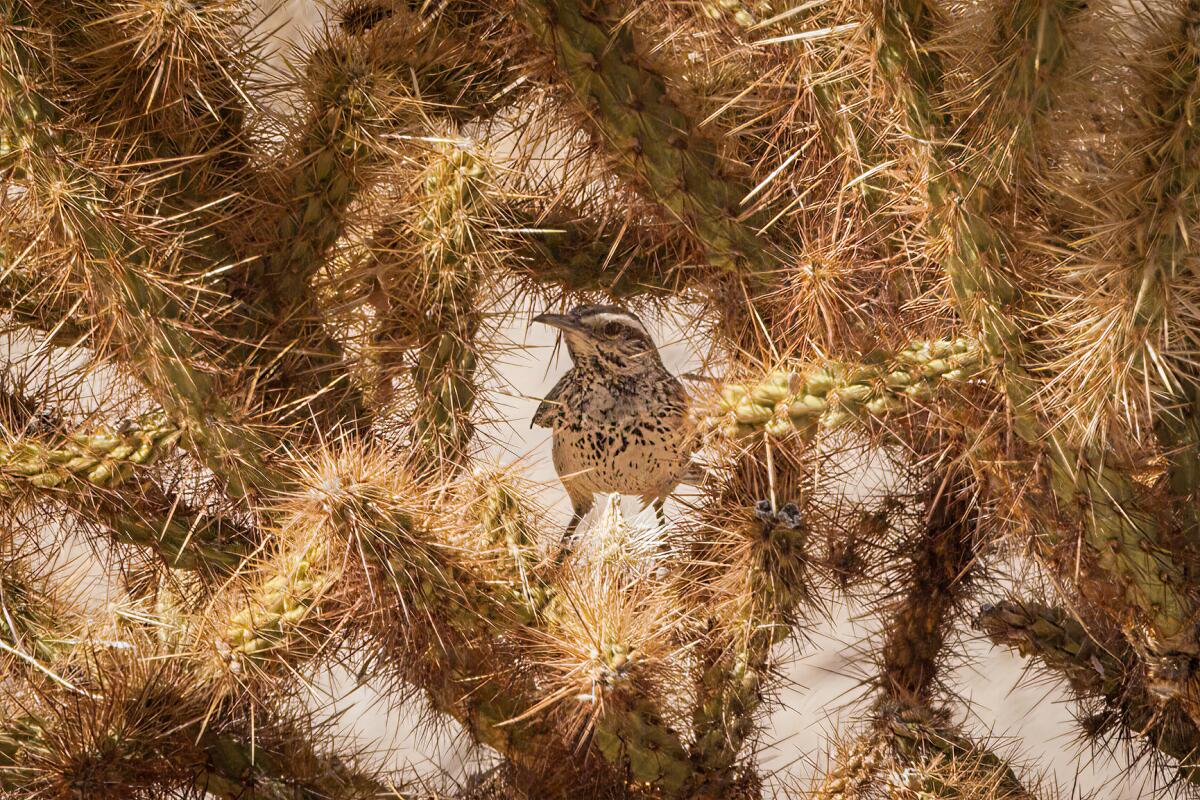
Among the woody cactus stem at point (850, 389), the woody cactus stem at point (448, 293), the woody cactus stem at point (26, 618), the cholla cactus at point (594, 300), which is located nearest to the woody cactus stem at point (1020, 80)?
the cholla cactus at point (594, 300)

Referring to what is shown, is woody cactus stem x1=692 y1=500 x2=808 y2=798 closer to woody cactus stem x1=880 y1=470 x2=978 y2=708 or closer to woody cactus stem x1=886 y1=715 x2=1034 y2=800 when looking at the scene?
woody cactus stem x1=886 y1=715 x2=1034 y2=800

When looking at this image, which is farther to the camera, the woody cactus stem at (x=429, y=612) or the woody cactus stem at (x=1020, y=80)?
the woody cactus stem at (x=429, y=612)

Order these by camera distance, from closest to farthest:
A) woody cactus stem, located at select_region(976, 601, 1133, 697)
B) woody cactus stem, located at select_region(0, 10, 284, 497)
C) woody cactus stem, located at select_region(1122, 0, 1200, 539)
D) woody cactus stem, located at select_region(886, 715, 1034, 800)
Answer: woody cactus stem, located at select_region(1122, 0, 1200, 539)
woody cactus stem, located at select_region(0, 10, 284, 497)
woody cactus stem, located at select_region(886, 715, 1034, 800)
woody cactus stem, located at select_region(976, 601, 1133, 697)

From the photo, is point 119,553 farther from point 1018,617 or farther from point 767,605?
point 1018,617

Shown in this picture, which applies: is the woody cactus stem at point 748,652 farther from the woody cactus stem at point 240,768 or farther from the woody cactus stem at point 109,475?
the woody cactus stem at point 109,475

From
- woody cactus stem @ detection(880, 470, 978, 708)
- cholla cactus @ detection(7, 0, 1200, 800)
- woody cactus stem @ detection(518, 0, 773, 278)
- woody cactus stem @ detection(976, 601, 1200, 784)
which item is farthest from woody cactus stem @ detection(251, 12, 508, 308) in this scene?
woody cactus stem @ detection(976, 601, 1200, 784)

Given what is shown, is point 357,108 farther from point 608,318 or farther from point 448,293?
point 608,318
